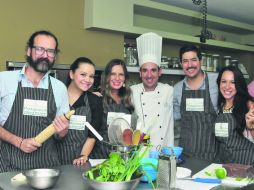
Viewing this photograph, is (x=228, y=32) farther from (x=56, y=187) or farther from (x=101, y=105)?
(x=56, y=187)

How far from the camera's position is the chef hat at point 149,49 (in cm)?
264

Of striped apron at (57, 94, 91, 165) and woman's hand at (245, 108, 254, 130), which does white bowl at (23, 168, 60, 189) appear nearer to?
striped apron at (57, 94, 91, 165)

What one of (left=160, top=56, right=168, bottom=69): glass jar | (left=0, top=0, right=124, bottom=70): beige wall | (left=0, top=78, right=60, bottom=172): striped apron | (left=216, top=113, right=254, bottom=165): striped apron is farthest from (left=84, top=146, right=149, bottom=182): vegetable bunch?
(left=160, top=56, right=168, bottom=69): glass jar

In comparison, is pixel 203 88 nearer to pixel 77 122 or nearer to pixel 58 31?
pixel 77 122

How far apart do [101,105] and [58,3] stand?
1.22m

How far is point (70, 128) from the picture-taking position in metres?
1.99

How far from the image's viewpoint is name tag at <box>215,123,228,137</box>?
7.02ft

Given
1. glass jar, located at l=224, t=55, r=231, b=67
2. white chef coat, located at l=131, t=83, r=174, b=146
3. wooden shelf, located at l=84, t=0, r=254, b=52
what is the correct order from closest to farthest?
white chef coat, located at l=131, t=83, r=174, b=146
wooden shelf, located at l=84, t=0, r=254, b=52
glass jar, located at l=224, t=55, r=231, b=67

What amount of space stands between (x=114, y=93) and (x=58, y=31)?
0.94 meters

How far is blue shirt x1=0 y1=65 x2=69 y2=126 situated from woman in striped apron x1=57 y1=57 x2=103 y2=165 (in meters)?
0.15

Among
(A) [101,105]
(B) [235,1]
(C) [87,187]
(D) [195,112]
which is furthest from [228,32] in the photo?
(C) [87,187]

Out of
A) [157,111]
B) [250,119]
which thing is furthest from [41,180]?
[157,111]

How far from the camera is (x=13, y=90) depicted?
5.89ft

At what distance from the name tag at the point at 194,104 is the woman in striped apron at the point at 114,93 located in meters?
0.48
